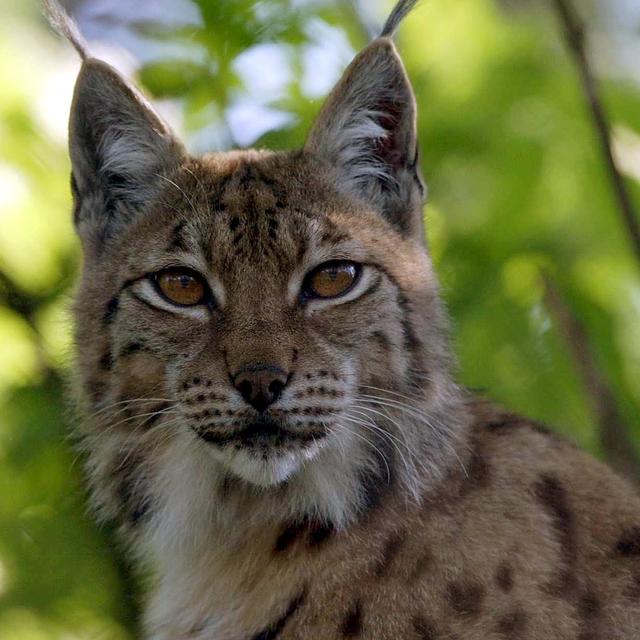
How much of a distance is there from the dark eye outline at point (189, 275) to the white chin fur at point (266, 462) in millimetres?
761

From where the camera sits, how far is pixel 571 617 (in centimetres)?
600

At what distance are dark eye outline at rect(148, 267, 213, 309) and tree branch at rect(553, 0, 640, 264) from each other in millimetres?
2219

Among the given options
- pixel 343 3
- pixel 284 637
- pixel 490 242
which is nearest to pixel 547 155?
pixel 490 242

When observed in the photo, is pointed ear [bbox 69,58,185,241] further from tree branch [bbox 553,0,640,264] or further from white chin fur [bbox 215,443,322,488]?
tree branch [bbox 553,0,640,264]

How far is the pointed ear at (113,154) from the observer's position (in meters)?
6.98

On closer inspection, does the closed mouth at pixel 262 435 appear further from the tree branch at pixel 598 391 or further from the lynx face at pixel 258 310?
the tree branch at pixel 598 391

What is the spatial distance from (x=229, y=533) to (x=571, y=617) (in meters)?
1.75

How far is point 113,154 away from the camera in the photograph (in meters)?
7.16

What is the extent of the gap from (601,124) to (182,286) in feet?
7.69

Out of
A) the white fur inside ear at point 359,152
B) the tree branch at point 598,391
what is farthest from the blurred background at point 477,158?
the white fur inside ear at point 359,152

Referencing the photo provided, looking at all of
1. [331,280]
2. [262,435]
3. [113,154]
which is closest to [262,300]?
[331,280]

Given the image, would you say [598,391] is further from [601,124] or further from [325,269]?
[325,269]

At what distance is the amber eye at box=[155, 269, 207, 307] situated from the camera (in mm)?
6469

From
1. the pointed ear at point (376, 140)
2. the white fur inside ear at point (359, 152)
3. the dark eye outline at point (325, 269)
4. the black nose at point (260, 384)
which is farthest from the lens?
the white fur inside ear at point (359, 152)
